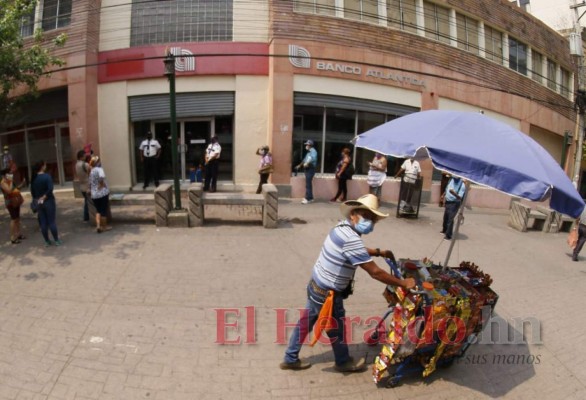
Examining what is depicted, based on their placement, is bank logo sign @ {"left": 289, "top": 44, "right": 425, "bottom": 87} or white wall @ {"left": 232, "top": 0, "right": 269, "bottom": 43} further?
white wall @ {"left": 232, "top": 0, "right": 269, "bottom": 43}

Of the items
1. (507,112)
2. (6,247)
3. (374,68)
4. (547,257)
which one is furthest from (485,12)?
(6,247)

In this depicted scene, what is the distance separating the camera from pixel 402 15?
39.4 ft

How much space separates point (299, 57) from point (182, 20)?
364cm

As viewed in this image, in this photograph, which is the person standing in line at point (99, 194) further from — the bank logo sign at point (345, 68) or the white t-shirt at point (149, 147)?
the bank logo sign at point (345, 68)

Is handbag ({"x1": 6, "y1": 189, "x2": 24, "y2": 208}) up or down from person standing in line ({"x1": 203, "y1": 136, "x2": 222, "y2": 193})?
down

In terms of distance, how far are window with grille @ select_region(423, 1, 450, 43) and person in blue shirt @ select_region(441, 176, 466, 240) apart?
7.27 metres

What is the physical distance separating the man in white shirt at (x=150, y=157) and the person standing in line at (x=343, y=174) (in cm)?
530

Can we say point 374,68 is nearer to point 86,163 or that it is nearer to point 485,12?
point 485,12

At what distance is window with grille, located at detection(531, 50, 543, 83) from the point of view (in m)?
15.7

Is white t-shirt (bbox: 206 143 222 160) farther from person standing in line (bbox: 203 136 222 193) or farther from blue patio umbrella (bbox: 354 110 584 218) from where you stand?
blue patio umbrella (bbox: 354 110 584 218)

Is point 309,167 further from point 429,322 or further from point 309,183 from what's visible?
point 429,322

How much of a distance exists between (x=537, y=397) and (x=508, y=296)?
2.11 metres

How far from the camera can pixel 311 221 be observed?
27.2ft

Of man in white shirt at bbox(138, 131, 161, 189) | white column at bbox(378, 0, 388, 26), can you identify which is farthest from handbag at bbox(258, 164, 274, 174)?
white column at bbox(378, 0, 388, 26)
